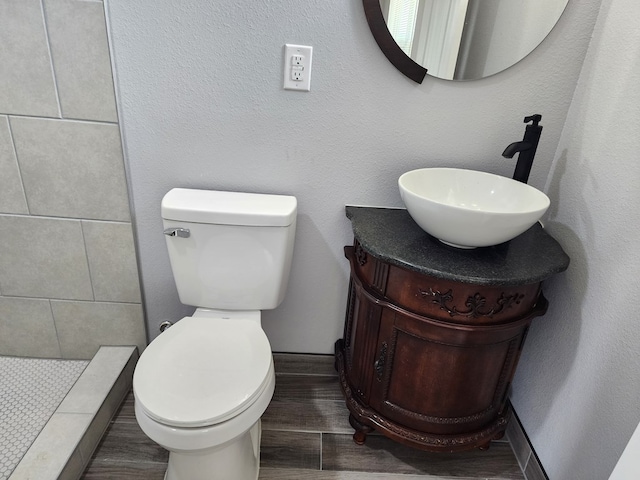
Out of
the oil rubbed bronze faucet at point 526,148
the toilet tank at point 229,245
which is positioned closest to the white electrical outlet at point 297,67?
the toilet tank at point 229,245

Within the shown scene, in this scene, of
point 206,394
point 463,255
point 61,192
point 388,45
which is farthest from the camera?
point 61,192

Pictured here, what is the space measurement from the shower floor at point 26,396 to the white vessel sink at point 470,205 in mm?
1427

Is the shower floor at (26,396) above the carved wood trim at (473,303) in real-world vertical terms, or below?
below

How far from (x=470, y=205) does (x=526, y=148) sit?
9.3 inches

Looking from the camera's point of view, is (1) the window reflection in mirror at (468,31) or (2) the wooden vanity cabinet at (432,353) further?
(1) the window reflection in mirror at (468,31)

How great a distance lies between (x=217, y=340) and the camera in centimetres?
125

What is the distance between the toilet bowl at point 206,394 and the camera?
1013 mm

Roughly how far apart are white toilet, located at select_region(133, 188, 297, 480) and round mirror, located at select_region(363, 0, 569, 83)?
601 mm

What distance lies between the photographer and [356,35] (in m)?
1.26

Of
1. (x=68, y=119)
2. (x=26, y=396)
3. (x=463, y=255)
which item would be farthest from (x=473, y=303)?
(x=26, y=396)

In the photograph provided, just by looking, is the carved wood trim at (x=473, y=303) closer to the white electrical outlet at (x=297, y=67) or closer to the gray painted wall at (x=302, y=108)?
the gray painted wall at (x=302, y=108)

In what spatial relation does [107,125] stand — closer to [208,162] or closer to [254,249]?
[208,162]

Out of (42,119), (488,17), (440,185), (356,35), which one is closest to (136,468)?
(42,119)

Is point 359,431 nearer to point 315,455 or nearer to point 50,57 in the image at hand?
point 315,455
